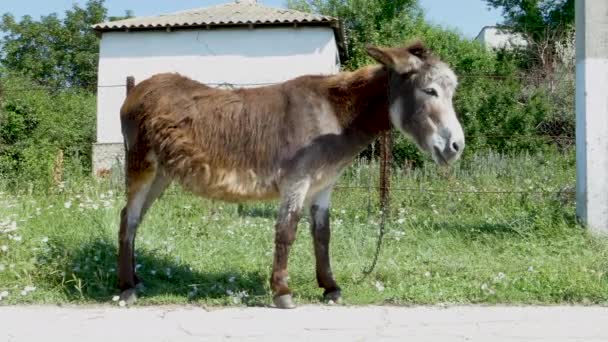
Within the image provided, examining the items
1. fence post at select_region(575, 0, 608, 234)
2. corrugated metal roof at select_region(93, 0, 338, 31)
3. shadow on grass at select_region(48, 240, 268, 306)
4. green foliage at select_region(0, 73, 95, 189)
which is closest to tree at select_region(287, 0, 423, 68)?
corrugated metal roof at select_region(93, 0, 338, 31)

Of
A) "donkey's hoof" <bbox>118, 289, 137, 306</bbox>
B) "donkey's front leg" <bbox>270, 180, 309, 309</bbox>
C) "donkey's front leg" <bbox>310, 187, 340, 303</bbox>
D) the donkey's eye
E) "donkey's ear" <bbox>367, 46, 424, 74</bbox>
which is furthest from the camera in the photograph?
"donkey's front leg" <bbox>310, 187, 340, 303</bbox>

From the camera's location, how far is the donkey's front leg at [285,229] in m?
5.22

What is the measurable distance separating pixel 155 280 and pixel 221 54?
1422 cm

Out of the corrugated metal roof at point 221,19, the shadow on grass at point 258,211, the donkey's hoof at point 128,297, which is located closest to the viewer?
the donkey's hoof at point 128,297

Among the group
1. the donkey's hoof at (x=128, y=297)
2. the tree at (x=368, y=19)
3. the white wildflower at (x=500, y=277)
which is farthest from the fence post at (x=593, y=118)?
the tree at (x=368, y=19)

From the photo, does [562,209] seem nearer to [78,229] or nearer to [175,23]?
[78,229]

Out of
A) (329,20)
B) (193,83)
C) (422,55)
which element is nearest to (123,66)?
(329,20)

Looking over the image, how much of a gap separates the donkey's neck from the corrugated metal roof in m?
13.8

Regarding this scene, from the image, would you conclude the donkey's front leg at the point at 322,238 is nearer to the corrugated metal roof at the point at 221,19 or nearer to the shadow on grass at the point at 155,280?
the shadow on grass at the point at 155,280

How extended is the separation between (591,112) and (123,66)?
1543cm

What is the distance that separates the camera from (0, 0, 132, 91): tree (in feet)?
134

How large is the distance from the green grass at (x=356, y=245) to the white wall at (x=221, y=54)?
9.80 m

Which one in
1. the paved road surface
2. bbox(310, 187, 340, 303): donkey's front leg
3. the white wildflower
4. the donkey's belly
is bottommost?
the paved road surface

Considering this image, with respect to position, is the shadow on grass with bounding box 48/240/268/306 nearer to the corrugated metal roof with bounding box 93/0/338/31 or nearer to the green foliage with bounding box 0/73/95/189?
the green foliage with bounding box 0/73/95/189
